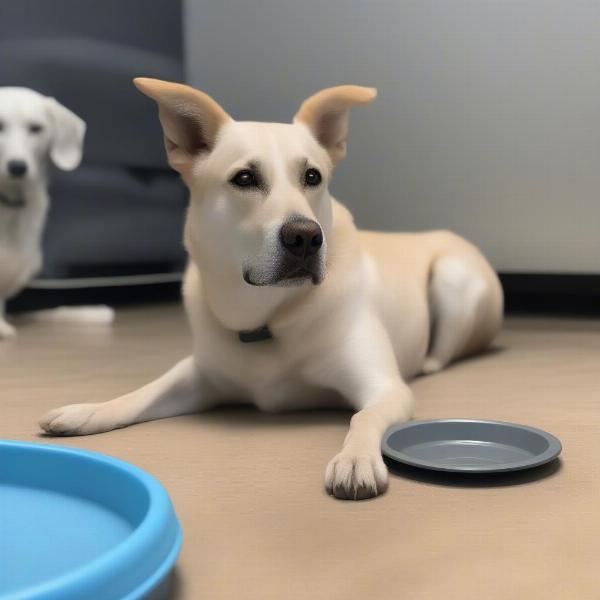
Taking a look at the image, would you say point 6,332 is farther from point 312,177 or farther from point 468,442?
point 468,442

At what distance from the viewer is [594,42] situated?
2.68 m

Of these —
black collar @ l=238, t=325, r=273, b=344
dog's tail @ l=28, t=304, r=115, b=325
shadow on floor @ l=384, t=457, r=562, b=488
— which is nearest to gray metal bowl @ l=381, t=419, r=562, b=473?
shadow on floor @ l=384, t=457, r=562, b=488

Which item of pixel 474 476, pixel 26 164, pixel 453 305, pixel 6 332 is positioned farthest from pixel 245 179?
pixel 26 164

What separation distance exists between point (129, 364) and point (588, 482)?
1.32 m

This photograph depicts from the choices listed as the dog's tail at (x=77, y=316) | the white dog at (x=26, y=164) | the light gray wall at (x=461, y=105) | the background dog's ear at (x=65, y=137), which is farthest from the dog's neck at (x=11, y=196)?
the light gray wall at (x=461, y=105)

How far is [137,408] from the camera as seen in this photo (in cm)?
145

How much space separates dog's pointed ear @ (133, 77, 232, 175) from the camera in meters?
1.37

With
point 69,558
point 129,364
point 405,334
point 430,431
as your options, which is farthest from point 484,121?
point 69,558

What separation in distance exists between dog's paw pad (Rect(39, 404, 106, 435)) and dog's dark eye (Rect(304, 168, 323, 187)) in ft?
1.84

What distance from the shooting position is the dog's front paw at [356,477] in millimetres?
1044

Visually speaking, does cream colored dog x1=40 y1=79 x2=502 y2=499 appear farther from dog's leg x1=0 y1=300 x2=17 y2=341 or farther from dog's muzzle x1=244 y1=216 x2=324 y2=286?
dog's leg x1=0 y1=300 x2=17 y2=341

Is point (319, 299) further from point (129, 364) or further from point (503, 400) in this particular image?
point (129, 364)

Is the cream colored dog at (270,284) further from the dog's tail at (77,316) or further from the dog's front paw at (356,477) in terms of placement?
the dog's tail at (77,316)

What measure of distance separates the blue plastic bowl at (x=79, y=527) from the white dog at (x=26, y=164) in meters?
1.80
